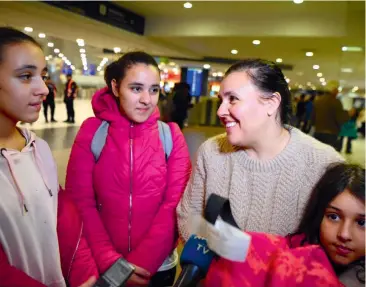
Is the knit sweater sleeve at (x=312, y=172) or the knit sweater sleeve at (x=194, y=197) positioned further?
the knit sweater sleeve at (x=194, y=197)

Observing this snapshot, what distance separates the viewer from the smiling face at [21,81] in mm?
987

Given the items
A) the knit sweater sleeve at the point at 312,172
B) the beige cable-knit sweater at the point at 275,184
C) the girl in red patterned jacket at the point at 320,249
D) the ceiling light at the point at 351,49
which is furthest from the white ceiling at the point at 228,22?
the girl in red patterned jacket at the point at 320,249

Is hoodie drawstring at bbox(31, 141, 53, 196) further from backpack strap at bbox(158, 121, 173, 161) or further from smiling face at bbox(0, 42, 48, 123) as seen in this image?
backpack strap at bbox(158, 121, 173, 161)

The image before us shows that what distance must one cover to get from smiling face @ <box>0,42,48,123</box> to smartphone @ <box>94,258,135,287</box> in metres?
0.51

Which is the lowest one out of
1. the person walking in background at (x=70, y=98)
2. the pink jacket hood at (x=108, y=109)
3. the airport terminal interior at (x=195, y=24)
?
the person walking in background at (x=70, y=98)

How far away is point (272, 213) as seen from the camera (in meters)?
1.08

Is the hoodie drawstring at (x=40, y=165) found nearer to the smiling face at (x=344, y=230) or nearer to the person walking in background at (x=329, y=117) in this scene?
the smiling face at (x=344, y=230)

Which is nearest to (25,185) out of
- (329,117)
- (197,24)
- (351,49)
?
(329,117)

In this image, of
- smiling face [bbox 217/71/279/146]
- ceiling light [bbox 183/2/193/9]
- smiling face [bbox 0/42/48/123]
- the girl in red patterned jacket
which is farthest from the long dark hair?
ceiling light [bbox 183/2/193/9]

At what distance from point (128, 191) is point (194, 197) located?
11.5 inches

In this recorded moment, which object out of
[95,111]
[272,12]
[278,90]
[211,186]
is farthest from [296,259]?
[272,12]

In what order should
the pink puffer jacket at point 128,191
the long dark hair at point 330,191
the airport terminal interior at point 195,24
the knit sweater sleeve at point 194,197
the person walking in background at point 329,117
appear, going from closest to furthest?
the long dark hair at point 330,191 → the knit sweater sleeve at point 194,197 → the pink puffer jacket at point 128,191 → the person walking in background at point 329,117 → the airport terminal interior at point 195,24

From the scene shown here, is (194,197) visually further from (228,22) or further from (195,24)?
(195,24)

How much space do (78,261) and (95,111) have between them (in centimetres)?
61
